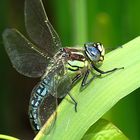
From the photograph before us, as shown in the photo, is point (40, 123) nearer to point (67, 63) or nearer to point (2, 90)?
point (67, 63)

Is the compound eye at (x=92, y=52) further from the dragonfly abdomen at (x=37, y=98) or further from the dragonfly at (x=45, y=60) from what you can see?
the dragonfly abdomen at (x=37, y=98)

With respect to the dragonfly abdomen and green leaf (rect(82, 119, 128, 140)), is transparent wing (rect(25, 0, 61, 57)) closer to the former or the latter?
the dragonfly abdomen

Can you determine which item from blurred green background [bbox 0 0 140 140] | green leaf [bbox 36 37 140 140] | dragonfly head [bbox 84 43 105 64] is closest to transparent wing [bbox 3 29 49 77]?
dragonfly head [bbox 84 43 105 64]

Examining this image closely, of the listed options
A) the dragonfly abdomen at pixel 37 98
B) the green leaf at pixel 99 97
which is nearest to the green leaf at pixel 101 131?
the green leaf at pixel 99 97

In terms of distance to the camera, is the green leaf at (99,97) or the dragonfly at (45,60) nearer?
the green leaf at (99,97)

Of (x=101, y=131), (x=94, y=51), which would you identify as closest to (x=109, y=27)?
(x=94, y=51)

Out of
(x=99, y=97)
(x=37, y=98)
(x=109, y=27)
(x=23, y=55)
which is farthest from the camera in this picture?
(x=109, y=27)

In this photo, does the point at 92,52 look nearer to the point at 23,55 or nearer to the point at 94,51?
the point at 94,51
